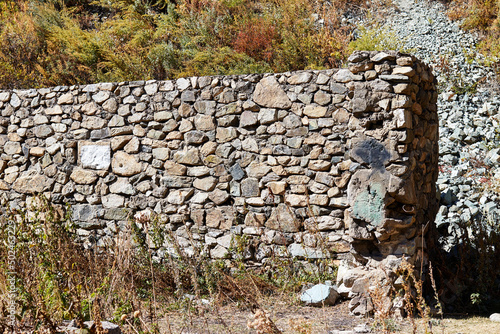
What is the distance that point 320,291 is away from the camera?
16.0ft

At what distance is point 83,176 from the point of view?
642cm

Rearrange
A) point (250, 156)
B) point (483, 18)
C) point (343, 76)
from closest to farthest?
point (343, 76)
point (250, 156)
point (483, 18)

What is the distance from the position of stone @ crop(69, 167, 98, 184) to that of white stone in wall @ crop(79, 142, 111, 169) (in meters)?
0.08

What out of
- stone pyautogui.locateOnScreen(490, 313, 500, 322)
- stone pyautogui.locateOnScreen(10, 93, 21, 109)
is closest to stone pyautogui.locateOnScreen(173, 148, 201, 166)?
stone pyautogui.locateOnScreen(10, 93, 21, 109)

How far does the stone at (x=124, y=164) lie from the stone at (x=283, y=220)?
1.86m

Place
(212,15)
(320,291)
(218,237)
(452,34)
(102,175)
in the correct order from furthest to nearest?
(212,15), (452,34), (102,175), (218,237), (320,291)

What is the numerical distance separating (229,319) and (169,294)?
3.48 feet

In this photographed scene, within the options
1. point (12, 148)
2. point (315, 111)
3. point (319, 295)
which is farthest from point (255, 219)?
point (12, 148)

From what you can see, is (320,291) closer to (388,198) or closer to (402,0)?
(388,198)

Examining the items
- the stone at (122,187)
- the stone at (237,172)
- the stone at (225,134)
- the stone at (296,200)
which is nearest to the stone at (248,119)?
the stone at (225,134)

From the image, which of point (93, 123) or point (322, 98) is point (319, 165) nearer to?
point (322, 98)

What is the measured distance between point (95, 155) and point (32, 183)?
1.11 meters

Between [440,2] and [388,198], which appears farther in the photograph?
[440,2]

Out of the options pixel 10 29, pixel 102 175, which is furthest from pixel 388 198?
pixel 10 29
